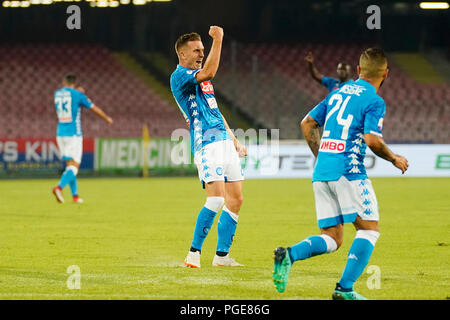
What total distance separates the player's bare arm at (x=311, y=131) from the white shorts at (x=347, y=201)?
52cm

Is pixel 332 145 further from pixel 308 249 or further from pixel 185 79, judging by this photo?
pixel 185 79

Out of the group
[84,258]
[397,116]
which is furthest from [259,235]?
[397,116]

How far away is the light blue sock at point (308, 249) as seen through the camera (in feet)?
18.5

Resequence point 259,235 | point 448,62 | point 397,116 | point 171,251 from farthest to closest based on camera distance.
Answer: point 448,62, point 397,116, point 259,235, point 171,251

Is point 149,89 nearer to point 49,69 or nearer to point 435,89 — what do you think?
point 49,69

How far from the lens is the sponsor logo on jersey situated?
5.71 metres

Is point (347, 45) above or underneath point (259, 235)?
above

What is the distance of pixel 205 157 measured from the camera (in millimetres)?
7227

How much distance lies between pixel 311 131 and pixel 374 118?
772 millimetres

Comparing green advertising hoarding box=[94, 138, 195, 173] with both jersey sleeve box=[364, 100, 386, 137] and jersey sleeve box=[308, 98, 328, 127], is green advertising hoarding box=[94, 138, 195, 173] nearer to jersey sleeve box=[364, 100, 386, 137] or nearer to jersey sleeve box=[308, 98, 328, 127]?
jersey sleeve box=[308, 98, 328, 127]

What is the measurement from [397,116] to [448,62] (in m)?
5.55

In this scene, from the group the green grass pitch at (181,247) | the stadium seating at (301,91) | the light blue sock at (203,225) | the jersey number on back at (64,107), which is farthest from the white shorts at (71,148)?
the stadium seating at (301,91)

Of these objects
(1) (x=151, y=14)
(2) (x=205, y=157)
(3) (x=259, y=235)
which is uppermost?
(1) (x=151, y=14)

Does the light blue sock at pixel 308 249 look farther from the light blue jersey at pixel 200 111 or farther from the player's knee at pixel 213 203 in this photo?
the light blue jersey at pixel 200 111
